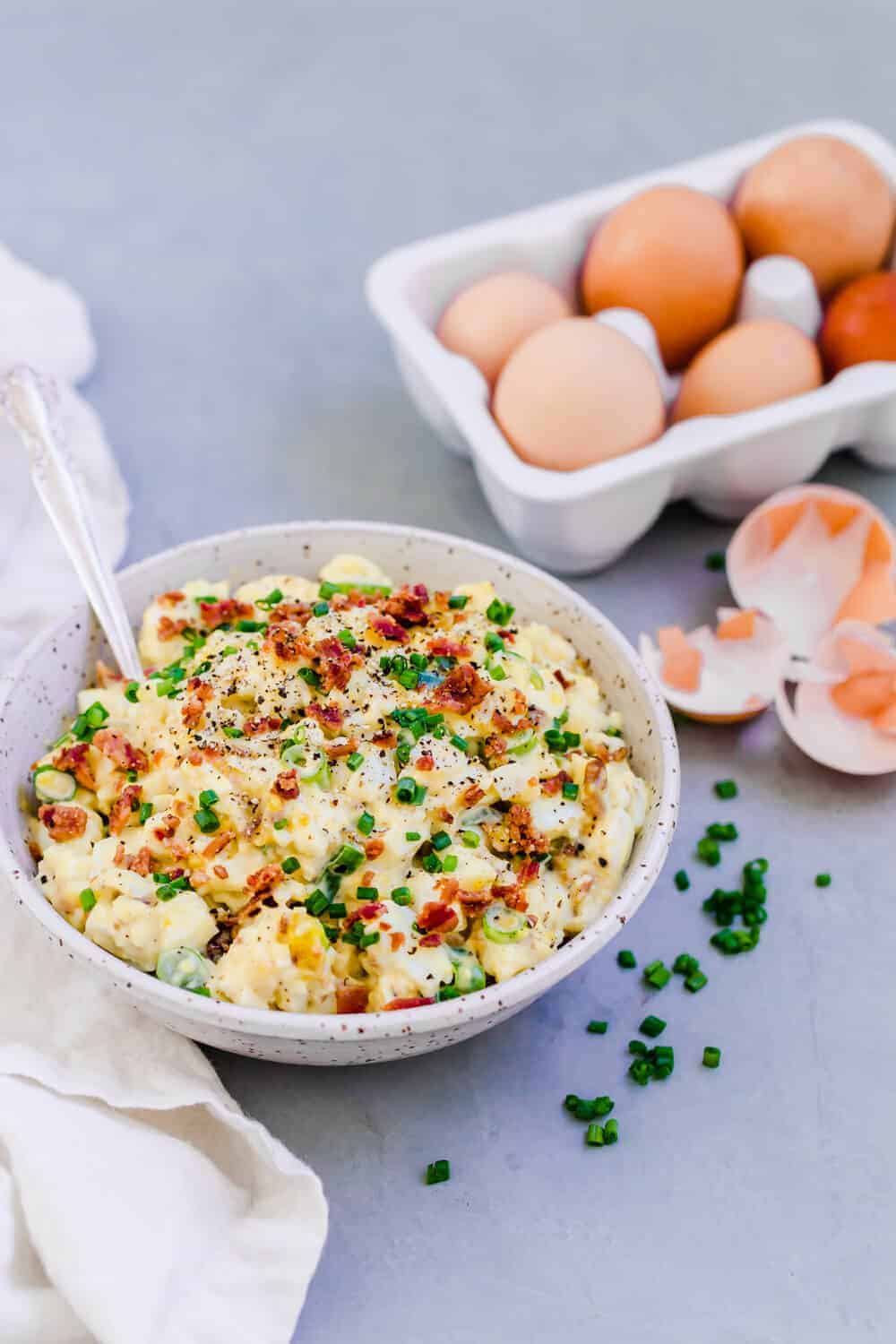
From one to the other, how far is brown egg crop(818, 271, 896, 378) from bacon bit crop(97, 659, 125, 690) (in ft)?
4.92

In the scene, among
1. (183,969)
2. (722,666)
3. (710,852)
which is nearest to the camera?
(183,969)

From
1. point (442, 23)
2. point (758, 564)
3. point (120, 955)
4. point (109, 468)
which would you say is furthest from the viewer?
point (442, 23)

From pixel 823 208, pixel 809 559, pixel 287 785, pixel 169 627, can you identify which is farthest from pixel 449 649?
pixel 823 208

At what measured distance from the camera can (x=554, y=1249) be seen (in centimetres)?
205

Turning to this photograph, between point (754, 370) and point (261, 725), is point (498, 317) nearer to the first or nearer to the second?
point (754, 370)

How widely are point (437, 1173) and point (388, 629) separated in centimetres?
75

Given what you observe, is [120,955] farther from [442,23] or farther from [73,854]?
[442,23]

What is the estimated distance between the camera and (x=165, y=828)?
77.1 inches

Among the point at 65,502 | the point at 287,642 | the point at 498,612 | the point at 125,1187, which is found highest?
the point at 65,502

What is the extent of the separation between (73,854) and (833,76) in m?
3.09

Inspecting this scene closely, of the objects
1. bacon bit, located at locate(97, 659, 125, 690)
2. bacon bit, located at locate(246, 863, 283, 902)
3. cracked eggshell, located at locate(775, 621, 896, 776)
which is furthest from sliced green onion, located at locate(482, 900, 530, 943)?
cracked eggshell, located at locate(775, 621, 896, 776)

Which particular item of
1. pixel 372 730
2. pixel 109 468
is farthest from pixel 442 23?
pixel 372 730

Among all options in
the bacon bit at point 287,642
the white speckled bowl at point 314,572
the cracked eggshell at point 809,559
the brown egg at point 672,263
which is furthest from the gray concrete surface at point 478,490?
the bacon bit at point 287,642

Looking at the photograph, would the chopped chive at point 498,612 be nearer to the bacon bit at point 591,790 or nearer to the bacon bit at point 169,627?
the bacon bit at point 591,790
